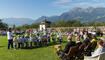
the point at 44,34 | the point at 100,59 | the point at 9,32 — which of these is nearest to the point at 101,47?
the point at 100,59

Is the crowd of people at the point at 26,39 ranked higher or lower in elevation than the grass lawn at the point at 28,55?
higher

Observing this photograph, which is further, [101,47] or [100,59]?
[101,47]

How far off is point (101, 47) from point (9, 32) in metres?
7.46

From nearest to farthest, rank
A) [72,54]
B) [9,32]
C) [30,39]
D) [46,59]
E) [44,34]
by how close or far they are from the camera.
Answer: [72,54] < [46,59] < [9,32] < [30,39] < [44,34]

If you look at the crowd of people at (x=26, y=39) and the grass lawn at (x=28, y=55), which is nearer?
the grass lawn at (x=28, y=55)

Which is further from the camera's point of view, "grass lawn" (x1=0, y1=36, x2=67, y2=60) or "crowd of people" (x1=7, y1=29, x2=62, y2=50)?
"crowd of people" (x1=7, y1=29, x2=62, y2=50)

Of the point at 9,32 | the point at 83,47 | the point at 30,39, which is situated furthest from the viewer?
the point at 30,39

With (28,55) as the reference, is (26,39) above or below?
above

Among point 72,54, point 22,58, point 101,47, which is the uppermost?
point 101,47

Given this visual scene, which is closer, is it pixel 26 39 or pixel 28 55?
pixel 28 55

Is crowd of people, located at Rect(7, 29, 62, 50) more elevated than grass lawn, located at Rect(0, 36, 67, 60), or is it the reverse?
crowd of people, located at Rect(7, 29, 62, 50)

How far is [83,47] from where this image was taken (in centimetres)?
726

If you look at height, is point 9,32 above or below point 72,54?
above

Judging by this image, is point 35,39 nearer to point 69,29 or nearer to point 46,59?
point 46,59
